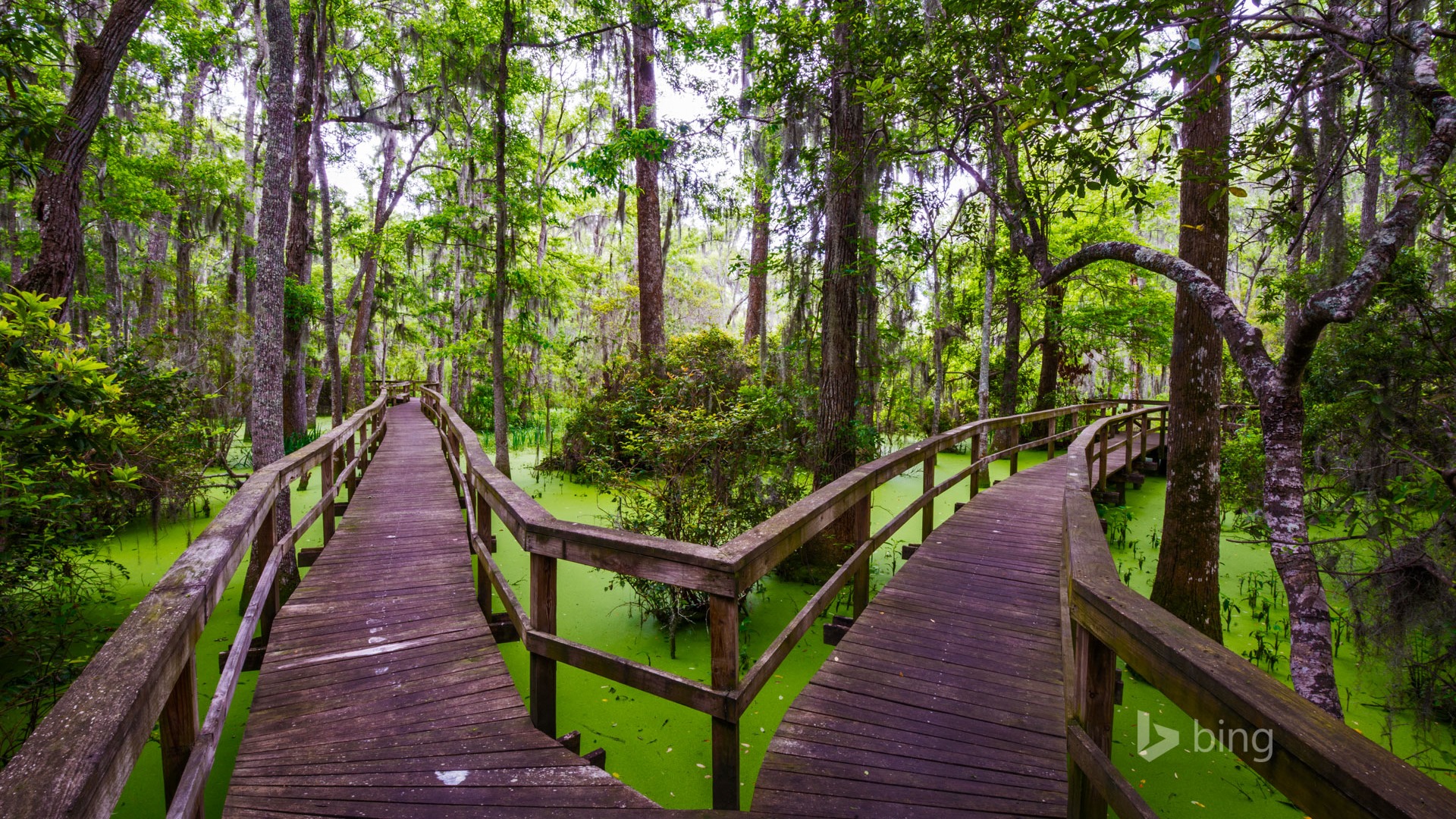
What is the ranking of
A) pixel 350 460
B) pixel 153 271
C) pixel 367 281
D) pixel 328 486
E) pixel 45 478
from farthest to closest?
pixel 367 281, pixel 153 271, pixel 350 460, pixel 328 486, pixel 45 478

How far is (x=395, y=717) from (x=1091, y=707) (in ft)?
8.44

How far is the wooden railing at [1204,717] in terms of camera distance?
0.94 metres

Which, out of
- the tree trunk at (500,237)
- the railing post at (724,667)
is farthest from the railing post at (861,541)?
the tree trunk at (500,237)

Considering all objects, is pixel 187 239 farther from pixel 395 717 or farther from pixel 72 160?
pixel 395 717

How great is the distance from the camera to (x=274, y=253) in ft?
21.0

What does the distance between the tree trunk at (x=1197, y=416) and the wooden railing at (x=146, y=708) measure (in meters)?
6.21

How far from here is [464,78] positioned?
39.3 feet

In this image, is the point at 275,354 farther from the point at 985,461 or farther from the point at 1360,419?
the point at 1360,419

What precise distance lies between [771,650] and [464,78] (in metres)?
13.1

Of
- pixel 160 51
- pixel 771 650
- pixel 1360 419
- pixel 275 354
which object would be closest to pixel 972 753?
Result: pixel 771 650

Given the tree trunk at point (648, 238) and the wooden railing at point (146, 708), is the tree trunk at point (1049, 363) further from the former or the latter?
the wooden railing at point (146, 708)

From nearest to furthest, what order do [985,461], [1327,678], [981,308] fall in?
1. [1327,678]
2. [985,461]
3. [981,308]

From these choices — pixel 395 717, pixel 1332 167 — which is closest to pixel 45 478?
pixel 395 717

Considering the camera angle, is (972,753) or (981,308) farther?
(981,308)
